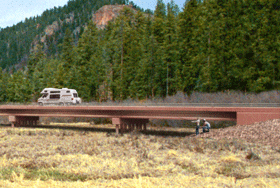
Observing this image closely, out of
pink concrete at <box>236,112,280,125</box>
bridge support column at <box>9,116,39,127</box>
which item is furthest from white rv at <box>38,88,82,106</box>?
pink concrete at <box>236,112,280,125</box>

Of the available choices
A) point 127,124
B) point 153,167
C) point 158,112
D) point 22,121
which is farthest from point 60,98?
point 153,167

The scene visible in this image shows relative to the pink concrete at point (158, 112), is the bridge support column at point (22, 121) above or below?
below

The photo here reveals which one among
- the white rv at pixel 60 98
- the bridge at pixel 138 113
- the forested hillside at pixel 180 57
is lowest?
the bridge at pixel 138 113

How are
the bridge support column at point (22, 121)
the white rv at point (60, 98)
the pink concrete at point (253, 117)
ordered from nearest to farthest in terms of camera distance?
the pink concrete at point (253, 117)
the bridge support column at point (22, 121)
the white rv at point (60, 98)

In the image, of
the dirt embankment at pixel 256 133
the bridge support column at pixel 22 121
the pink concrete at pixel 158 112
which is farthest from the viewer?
the bridge support column at pixel 22 121

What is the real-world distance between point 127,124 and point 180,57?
24142mm

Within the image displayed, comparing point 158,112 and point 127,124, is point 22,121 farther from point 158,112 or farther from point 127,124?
point 158,112

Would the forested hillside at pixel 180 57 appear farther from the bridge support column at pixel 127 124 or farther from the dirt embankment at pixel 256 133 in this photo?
the dirt embankment at pixel 256 133

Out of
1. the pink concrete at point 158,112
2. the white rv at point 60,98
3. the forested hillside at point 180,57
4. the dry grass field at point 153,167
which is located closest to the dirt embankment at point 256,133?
the dry grass field at point 153,167

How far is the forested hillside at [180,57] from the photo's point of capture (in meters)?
40.5

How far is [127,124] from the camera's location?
34500 mm

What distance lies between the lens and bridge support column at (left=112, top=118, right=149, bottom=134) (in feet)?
109

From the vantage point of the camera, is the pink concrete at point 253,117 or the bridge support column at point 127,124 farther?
the bridge support column at point 127,124

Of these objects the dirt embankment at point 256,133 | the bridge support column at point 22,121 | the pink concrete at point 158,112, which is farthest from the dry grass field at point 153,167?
the bridge support column at point 22,121
